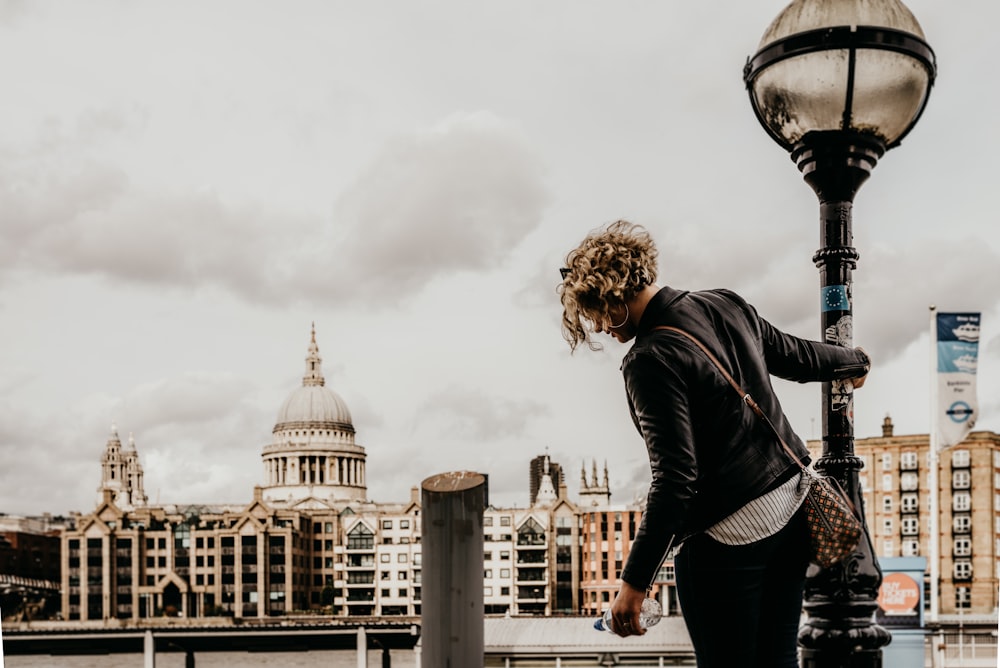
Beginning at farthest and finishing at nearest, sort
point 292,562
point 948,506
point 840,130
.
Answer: point 292,562 → point 948,506 → point 840,130

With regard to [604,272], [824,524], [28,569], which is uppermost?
[604,272]

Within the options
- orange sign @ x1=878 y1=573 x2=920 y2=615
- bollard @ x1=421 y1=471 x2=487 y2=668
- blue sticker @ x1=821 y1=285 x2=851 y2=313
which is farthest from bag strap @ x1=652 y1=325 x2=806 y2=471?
orange sign @ x1=878 y1=573 x2=920 y2=615

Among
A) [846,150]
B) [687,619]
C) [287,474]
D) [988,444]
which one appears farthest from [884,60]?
[287,474]

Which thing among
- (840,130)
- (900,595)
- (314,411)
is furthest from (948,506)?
(840,130)

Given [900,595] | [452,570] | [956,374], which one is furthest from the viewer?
[956,374]

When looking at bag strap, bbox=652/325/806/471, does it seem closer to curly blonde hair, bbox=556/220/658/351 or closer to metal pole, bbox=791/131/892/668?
curly blonde hair, bbox=556/220/658/351

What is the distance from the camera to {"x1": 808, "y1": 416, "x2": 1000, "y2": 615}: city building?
9900 centimetres

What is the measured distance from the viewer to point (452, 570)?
3.33 meters

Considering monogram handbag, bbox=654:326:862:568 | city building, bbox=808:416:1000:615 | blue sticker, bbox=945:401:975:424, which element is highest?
blue sticker, bbox=945:401:975:424

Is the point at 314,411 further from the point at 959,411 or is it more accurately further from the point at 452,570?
the point at 452,570

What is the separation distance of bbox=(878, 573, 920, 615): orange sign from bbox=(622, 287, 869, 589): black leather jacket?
3.76 metres

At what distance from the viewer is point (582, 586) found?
10712cm

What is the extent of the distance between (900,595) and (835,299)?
119 inches

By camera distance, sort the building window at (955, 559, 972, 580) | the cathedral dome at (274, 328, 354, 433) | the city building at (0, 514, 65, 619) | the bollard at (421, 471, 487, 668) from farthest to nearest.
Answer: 1. the cathedral dome at (274, 328, 354, 433)
2. the city building at (0, 514, 65, 619)
3. the building window at (955, 559, 972, 580)
4. the bollard at (421, 471, 487, 668)
